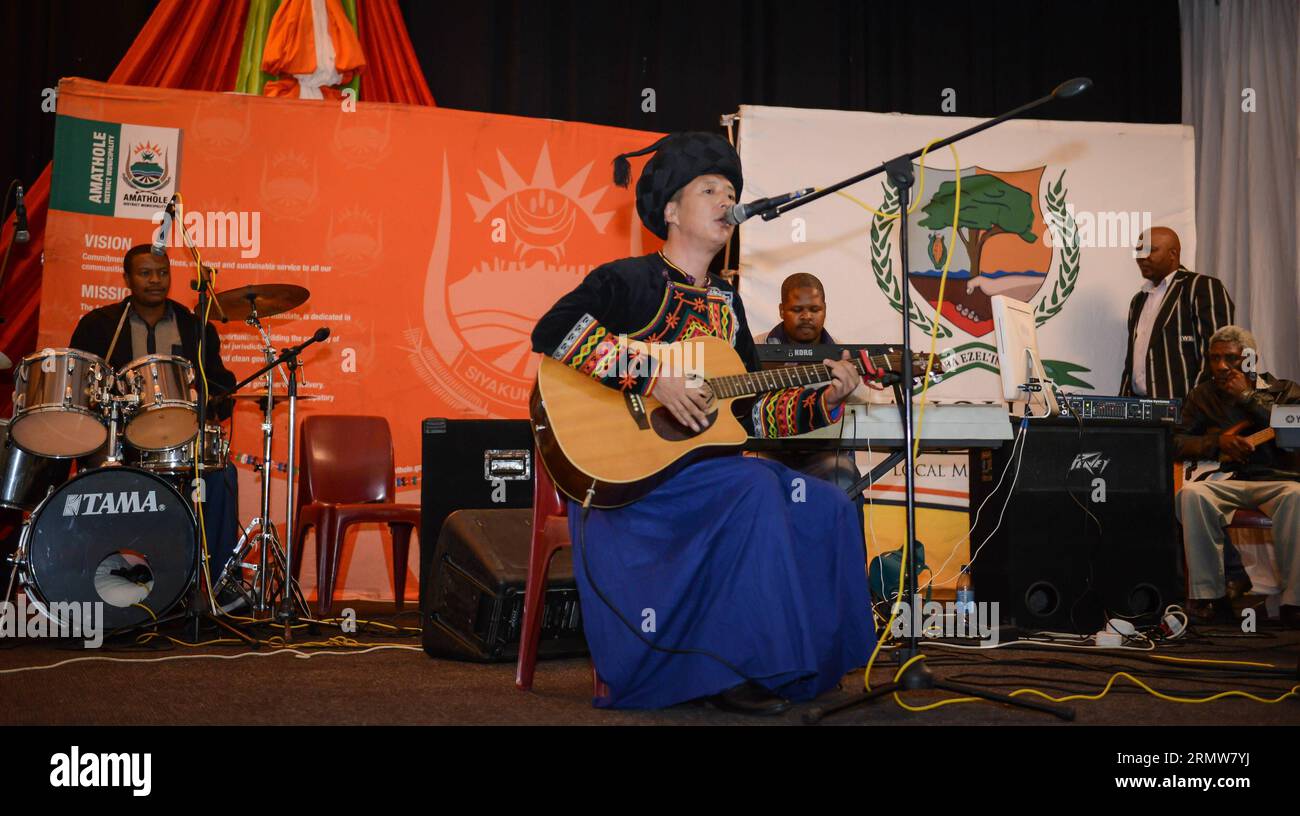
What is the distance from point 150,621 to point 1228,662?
3.87m

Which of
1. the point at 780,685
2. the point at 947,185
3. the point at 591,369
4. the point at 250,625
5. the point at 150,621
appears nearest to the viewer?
the point at 780,685

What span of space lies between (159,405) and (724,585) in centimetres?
267

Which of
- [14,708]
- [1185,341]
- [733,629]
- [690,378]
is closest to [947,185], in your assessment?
[1185,341]

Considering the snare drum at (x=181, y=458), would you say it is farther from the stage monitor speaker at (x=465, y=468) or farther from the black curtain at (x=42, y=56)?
the black curtain at (x=42, y=56)

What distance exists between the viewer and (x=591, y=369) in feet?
9.57

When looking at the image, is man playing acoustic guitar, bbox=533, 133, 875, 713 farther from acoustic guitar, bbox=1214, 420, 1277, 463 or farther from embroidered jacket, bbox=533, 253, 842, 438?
acoustic guitar, bbox=1214, 420, 1277, 463

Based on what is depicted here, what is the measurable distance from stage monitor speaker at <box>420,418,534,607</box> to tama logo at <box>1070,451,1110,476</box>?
230 centimetres

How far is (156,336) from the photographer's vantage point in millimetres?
5234

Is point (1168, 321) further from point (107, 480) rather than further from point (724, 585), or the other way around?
point (107, 480)

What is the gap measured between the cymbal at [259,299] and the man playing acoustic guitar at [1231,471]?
4.12 metres

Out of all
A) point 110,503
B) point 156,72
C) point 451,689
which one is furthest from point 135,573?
point 156,72

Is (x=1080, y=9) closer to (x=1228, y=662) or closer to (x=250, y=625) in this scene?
(x=1228, y=662)

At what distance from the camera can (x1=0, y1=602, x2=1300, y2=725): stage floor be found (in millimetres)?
2572

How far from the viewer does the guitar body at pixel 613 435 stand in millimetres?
2799
